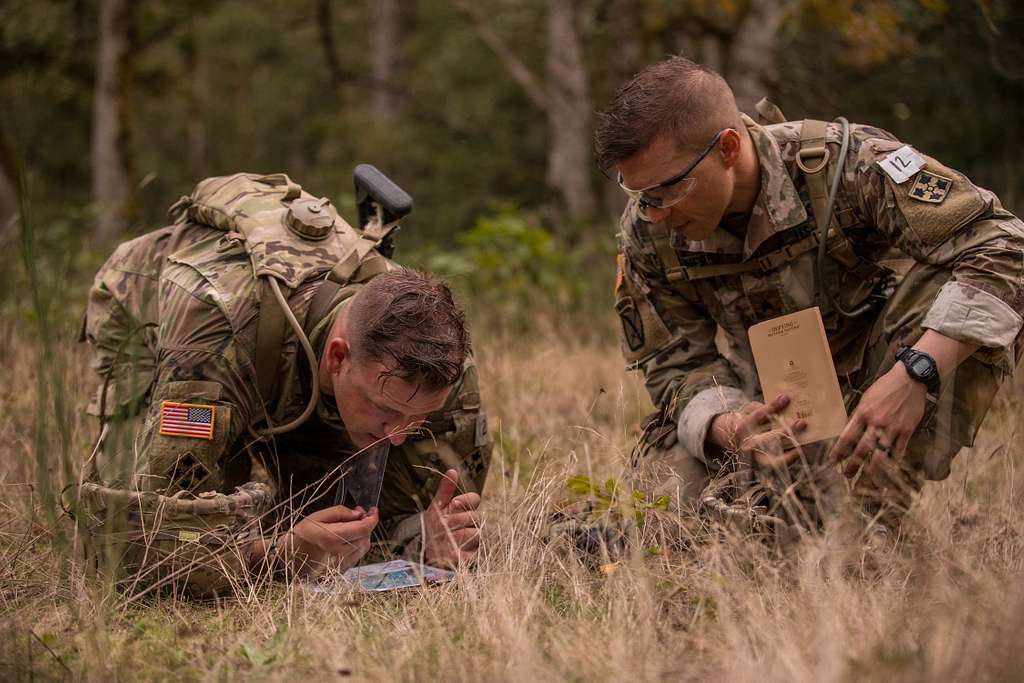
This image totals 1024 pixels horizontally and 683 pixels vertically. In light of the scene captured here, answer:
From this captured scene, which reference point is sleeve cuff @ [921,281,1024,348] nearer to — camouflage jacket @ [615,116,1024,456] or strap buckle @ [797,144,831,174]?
camouflage jacket @ [615,116,1024,456]

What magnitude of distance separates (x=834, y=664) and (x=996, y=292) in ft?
4.99

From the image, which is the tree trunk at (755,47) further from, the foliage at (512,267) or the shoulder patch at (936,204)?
the shoulder patch at (936,204)

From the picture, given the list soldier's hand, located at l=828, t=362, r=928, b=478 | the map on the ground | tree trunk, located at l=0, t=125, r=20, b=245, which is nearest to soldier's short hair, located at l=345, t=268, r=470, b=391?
the map on the ground

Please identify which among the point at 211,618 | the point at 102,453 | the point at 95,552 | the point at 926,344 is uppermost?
the point at 926,344

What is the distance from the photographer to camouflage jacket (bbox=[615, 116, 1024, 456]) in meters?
3.20

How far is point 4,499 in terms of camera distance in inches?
141

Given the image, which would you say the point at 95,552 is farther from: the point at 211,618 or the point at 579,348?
the point at 579,348

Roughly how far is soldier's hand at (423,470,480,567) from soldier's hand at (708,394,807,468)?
79 centimetres

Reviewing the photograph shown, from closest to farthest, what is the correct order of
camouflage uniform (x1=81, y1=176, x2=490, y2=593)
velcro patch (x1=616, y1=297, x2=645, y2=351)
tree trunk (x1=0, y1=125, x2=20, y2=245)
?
camouflage uniform (x1=81, y1=176, x2=490, y2=593) < velcro patch (x1=616, y1=297, x2=645, y2=351) < tree trunk (x1=0, y1=125, x2=20, y2=245)

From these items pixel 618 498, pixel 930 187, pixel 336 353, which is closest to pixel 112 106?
pixel 336 353

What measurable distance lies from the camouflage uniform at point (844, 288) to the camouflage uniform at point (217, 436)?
26.8 inches

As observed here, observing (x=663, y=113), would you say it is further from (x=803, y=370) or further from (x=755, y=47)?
(x=755, y=47)

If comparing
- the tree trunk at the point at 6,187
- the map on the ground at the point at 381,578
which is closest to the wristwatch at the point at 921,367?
the map on the ground at the point at 381,578

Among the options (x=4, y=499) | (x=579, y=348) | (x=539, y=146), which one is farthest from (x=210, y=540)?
A: (x=539, y=146)
